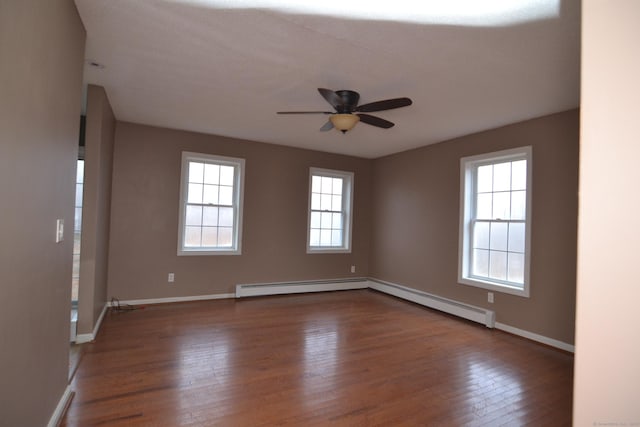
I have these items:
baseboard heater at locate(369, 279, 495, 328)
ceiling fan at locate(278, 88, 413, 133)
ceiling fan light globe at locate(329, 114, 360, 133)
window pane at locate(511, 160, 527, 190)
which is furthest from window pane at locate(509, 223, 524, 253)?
ceiling fan light globe at locate(329, 114, 360, 133)

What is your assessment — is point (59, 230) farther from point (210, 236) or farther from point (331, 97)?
point (210, 236)

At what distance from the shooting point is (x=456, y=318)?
464cm

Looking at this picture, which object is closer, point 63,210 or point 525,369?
point 63,210

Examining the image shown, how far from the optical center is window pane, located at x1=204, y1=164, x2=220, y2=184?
527 centimetres

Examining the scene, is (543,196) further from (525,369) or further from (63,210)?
(63,210)

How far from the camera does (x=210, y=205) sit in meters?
5.27

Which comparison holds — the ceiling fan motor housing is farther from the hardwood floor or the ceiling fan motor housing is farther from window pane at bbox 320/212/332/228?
window pane at bbox 320/212/332/228

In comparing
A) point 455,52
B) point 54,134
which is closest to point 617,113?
point 455,52

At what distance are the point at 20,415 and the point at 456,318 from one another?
451 centimetres

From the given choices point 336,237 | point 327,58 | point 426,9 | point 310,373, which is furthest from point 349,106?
point 336,237

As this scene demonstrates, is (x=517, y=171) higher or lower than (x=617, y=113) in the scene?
higher

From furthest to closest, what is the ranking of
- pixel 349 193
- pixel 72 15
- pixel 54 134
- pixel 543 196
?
pixel 349 193, pixel 543 196, pixel 72 15, pixel 54 134

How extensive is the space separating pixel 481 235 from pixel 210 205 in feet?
13.1

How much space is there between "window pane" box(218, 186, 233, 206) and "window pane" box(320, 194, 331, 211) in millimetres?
1682
